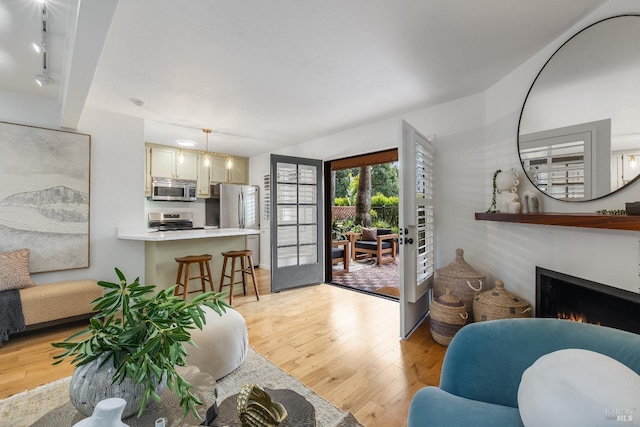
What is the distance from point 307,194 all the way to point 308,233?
634 mm

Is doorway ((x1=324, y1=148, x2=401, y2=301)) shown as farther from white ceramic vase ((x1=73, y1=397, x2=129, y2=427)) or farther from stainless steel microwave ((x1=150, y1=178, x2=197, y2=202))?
white ceramic vase ((x1=73, y1=397, x2=129, y2=427))

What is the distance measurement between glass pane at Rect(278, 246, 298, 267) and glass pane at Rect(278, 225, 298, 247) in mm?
92

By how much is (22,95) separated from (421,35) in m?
3.87

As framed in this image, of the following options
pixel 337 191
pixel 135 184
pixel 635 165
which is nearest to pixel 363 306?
pixel 635 165

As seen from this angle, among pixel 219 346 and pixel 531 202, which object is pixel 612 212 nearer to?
pixel 531 202

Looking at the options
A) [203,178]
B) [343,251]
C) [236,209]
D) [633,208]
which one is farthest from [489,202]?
[203,178]

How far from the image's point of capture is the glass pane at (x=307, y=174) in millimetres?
4428

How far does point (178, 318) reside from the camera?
980 millimetres

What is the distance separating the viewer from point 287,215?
4324 millimetres

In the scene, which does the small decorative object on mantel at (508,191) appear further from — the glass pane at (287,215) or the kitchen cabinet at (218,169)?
the kitchen cabinet at (218,169)

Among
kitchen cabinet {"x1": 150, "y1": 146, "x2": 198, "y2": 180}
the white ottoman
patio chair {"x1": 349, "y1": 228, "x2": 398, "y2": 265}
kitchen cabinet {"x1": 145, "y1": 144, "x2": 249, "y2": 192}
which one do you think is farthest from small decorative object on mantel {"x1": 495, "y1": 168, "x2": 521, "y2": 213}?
kitchen cabinet {"x1": 150, "y1": 146, "x2": 198, "y2": 180}

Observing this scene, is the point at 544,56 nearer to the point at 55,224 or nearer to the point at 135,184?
the point at 135,184

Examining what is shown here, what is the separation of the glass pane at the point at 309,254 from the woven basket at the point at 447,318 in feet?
7.57

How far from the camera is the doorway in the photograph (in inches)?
173
